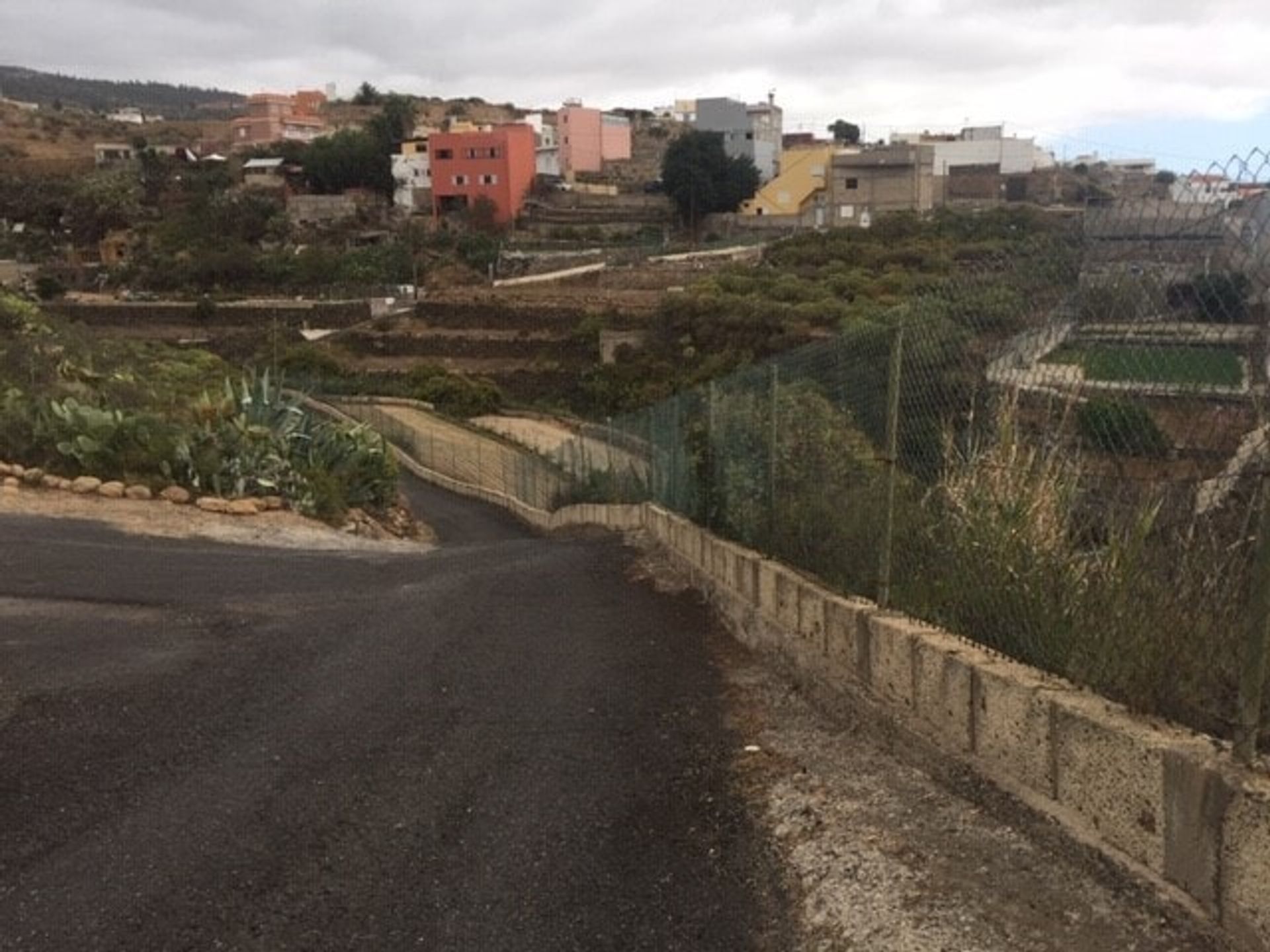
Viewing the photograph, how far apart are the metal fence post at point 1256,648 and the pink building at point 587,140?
110164 mm

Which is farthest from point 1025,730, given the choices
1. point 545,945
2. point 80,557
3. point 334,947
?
point 80,557

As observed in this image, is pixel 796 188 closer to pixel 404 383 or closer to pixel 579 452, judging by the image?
pixel 404 383

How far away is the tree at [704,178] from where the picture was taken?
283 feet

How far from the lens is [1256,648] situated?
3029mm

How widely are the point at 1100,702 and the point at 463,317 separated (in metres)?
58.7

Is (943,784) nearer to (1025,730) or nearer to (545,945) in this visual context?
(1025,730)

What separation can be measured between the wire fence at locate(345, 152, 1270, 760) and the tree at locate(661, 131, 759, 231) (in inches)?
3262

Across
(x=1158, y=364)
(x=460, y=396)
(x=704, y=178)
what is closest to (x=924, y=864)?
(x=1158, y=364)

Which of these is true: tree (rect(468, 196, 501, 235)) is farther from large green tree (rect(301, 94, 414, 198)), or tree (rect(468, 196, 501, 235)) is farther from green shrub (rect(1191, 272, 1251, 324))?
green shrub (rect(1191, 272, 1251, 324))

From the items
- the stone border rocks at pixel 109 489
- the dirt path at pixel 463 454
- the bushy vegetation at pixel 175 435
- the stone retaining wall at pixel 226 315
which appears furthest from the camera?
the stone retaining wall at pixel 226 315

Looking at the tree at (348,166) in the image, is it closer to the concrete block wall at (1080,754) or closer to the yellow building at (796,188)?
the yellow building at (796,188)

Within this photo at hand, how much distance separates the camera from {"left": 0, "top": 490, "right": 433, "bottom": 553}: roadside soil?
40.8 feet

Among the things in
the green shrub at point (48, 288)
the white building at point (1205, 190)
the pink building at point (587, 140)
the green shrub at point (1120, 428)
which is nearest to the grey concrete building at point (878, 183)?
the pink building at point (587, 140)

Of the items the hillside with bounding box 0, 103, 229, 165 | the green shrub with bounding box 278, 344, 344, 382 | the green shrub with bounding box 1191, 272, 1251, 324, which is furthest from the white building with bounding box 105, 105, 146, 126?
the green shrub with bounding box 1191, 272, 1251, 324
